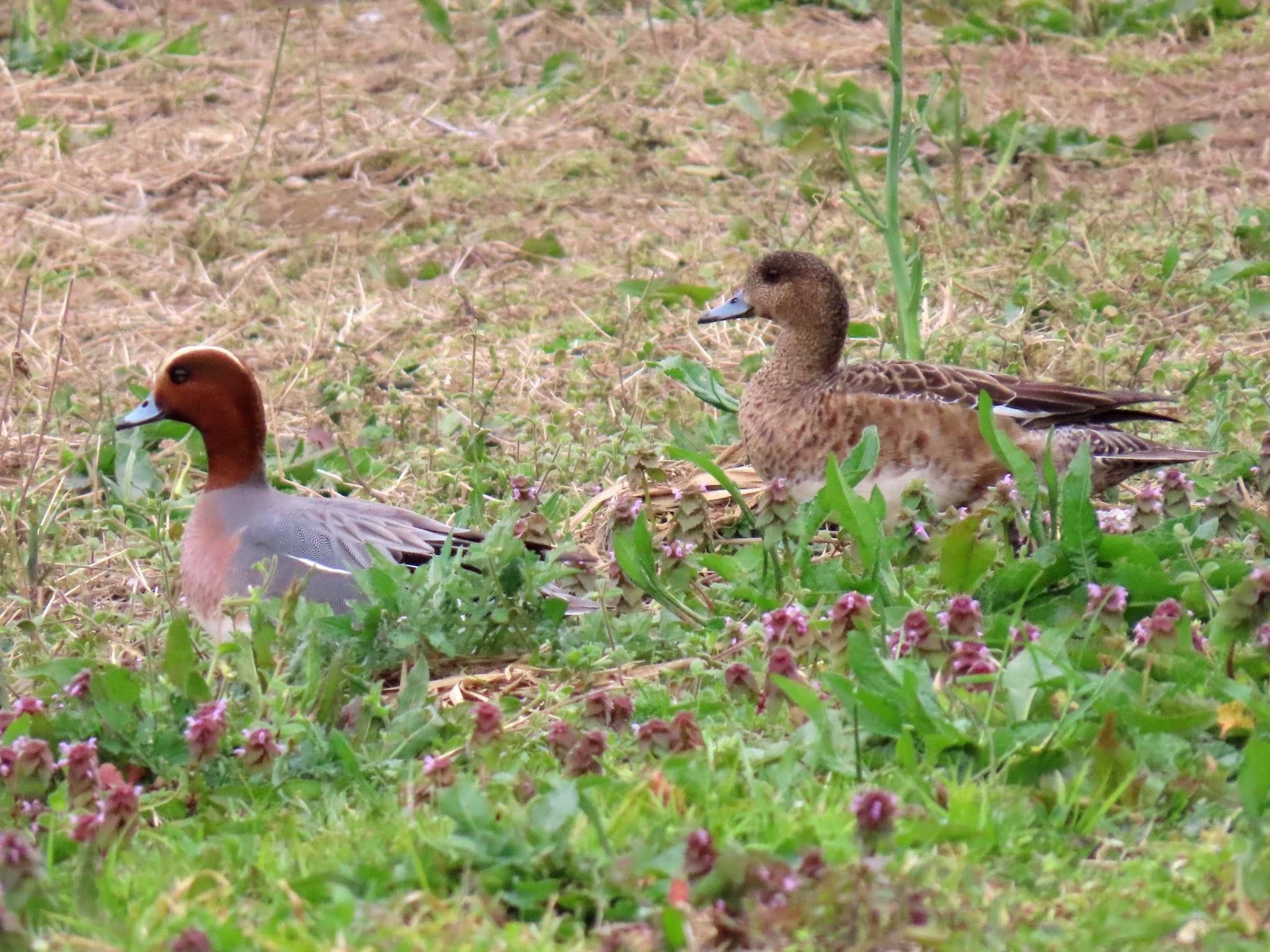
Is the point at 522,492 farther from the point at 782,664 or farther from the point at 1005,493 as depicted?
the point at 782,664

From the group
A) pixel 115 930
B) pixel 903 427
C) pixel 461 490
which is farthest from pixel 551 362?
pixel 115 930

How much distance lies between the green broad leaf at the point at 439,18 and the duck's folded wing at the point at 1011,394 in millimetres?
4628

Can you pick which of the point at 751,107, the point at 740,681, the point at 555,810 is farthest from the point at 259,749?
the point at 751,107

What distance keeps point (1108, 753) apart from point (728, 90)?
612 centimetres

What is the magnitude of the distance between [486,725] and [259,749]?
0.39 metres

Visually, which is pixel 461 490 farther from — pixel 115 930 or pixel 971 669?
pixel 115 930

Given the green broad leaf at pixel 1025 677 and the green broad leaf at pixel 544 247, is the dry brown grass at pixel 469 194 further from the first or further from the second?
the green broad leaf at pixel 1025 677

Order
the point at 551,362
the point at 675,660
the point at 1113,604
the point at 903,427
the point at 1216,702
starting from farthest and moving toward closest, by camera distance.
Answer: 1. the point at 551,362
2. the point at 903,427
3. the point at 675,660
4. the point at 1113,604
5. the point at 1216,702

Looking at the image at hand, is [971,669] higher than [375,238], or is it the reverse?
[971,669]

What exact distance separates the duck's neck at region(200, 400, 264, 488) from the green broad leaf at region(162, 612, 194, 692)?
140cm

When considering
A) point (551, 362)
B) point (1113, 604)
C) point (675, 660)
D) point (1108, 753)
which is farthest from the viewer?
point (551, 362)

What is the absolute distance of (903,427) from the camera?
16.4 ft

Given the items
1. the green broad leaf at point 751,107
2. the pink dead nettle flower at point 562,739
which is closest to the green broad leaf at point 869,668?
the pink dead nettle flower at point 562,739

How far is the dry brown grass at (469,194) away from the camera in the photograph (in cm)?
629
